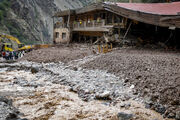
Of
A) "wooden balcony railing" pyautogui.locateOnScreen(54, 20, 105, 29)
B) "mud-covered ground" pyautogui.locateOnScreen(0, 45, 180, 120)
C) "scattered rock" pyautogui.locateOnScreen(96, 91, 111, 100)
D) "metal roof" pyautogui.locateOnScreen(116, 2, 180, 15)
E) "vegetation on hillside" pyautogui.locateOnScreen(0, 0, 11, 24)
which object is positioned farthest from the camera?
"vegetation on hillside" pyautogui.locateOnScreen(0, 0, 11, 24)

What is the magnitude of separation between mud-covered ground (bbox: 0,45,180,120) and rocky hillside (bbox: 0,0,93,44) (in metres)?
30.2

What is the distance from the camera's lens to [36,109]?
657 cm

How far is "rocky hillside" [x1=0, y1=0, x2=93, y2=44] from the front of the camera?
3859cm

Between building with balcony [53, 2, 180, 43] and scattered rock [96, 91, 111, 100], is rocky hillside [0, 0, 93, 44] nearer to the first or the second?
building with balcony [53, 2, 180, 43]

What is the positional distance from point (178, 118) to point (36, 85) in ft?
23.4

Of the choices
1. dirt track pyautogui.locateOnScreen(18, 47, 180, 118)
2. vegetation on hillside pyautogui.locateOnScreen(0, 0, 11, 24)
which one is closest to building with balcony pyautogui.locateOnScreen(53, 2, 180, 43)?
dirt track pyautogui.locateOnScreen(18, 47, 180, 118)

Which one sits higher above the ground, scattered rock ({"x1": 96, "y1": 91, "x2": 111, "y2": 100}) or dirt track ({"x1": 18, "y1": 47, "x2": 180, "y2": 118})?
dirt track ({"x1": 18, "y1": 47, "x2": 180, "y2": 118})

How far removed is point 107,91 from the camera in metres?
7.93

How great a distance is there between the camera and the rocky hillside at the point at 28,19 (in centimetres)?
3859

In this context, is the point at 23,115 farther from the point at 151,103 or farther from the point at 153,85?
the point at 153,85

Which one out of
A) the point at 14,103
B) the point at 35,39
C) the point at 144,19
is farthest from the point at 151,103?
the point at 35,39

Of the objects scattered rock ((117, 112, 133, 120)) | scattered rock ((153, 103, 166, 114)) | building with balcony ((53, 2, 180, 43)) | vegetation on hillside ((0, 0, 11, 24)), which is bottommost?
scattered rock ((117, 112, 133, 120))

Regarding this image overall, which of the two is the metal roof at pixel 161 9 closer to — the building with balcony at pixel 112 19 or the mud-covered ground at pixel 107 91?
the building with balcony at pixel 112 19

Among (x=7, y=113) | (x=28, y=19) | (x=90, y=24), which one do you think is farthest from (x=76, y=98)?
(x=28, y=19)
